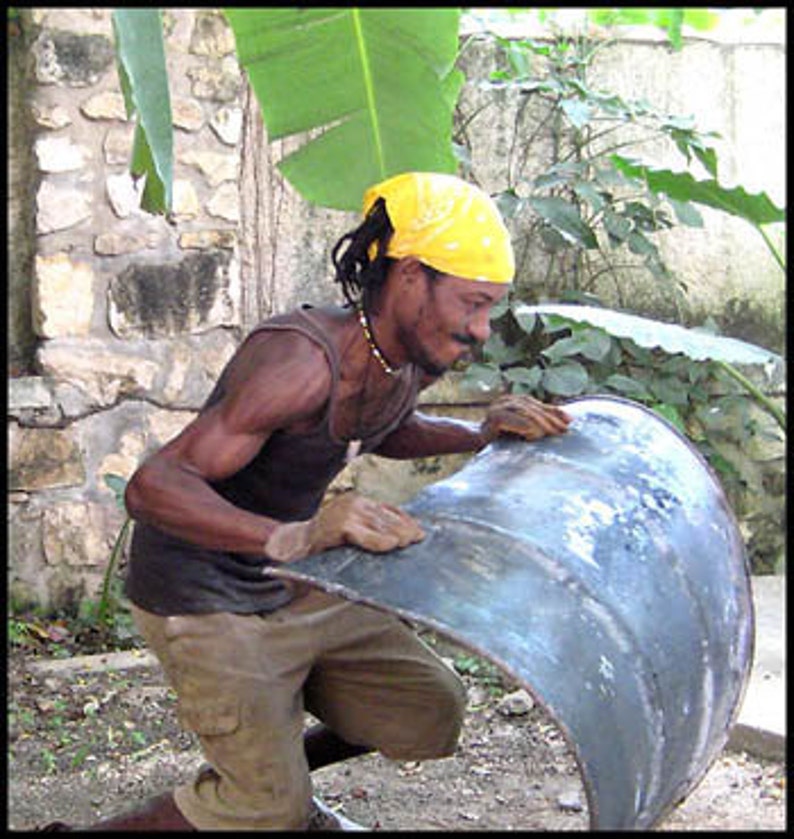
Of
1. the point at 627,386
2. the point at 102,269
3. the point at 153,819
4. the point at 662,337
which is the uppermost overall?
the point at 102,269

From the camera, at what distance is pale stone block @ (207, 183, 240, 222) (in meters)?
4.71

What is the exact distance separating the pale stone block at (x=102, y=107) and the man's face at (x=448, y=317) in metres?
2.32

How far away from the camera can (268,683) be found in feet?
8.61

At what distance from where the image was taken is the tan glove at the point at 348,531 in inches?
86.8

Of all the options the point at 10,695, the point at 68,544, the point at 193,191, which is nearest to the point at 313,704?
the point at 10,695

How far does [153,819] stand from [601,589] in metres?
1.09

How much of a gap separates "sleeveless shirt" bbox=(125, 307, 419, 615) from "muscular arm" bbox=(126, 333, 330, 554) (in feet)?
0.26

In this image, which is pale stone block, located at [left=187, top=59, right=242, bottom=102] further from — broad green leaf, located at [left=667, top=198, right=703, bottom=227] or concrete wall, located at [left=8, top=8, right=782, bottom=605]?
broad green leaf, located at [left=667, top=198, right=703, bottom=227]

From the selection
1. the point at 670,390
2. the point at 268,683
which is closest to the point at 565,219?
the point at 670,390

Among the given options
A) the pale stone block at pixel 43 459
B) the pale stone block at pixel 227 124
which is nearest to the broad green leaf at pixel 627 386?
the pale stone block at pixel 227 124

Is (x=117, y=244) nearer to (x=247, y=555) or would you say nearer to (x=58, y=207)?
(x=58, y=207)

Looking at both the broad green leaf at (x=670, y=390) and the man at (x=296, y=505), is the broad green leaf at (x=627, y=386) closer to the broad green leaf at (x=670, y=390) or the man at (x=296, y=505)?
the broad green leaf at (x=670, y=390)

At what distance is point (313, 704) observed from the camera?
2.98m

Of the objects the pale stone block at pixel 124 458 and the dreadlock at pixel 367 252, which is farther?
the pale stone block at pixel 124 458
